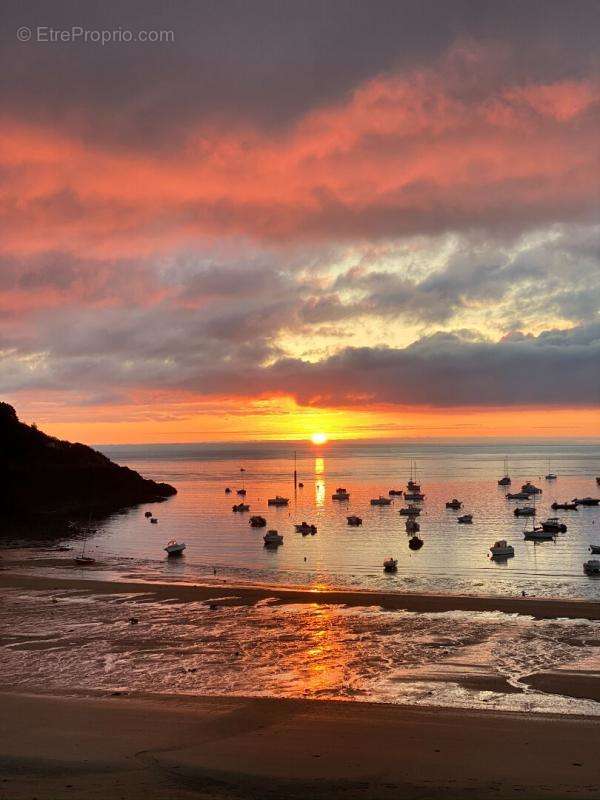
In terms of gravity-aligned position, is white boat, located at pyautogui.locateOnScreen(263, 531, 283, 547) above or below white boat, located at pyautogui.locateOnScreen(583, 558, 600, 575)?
above

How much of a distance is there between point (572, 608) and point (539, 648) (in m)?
10.2

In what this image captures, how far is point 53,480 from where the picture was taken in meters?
108

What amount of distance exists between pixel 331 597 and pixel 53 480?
7795 centimetres

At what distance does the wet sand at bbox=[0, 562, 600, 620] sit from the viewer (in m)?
38.3

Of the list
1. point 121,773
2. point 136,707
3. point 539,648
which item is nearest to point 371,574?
point 539,648

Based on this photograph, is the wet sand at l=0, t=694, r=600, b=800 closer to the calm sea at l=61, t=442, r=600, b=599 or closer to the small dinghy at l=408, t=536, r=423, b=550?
the calm sea at l=61, t=442, r=600, b=599

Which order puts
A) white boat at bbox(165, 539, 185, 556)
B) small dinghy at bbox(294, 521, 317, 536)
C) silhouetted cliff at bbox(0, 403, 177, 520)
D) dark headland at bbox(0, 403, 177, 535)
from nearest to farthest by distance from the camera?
white boat at bbox(165, 539, 185, 556)
small dinghy at bbox(294, 521, 317, 536)
dark headland at bbox(0, 403, 177, 535)
silhouetted cliff at bbox(0, 403, 177, 520)

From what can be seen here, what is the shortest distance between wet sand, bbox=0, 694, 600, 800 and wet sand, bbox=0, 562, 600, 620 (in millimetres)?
18320

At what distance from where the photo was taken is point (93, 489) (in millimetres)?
115438

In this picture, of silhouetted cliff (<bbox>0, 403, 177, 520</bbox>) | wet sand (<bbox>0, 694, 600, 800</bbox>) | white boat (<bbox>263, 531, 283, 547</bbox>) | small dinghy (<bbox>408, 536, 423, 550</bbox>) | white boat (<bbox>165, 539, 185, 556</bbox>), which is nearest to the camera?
wet sand (<bbox>0, 694, 600, 800</bbox>)

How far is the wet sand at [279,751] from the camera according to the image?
1473 centimetres

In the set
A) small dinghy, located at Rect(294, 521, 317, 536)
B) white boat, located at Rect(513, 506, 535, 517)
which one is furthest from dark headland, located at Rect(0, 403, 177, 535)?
white boat, located at Rect(513, 506, 535, 517)

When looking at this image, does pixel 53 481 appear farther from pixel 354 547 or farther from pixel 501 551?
pixel 501 551

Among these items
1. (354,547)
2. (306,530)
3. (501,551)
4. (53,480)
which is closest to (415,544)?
(354,547)
